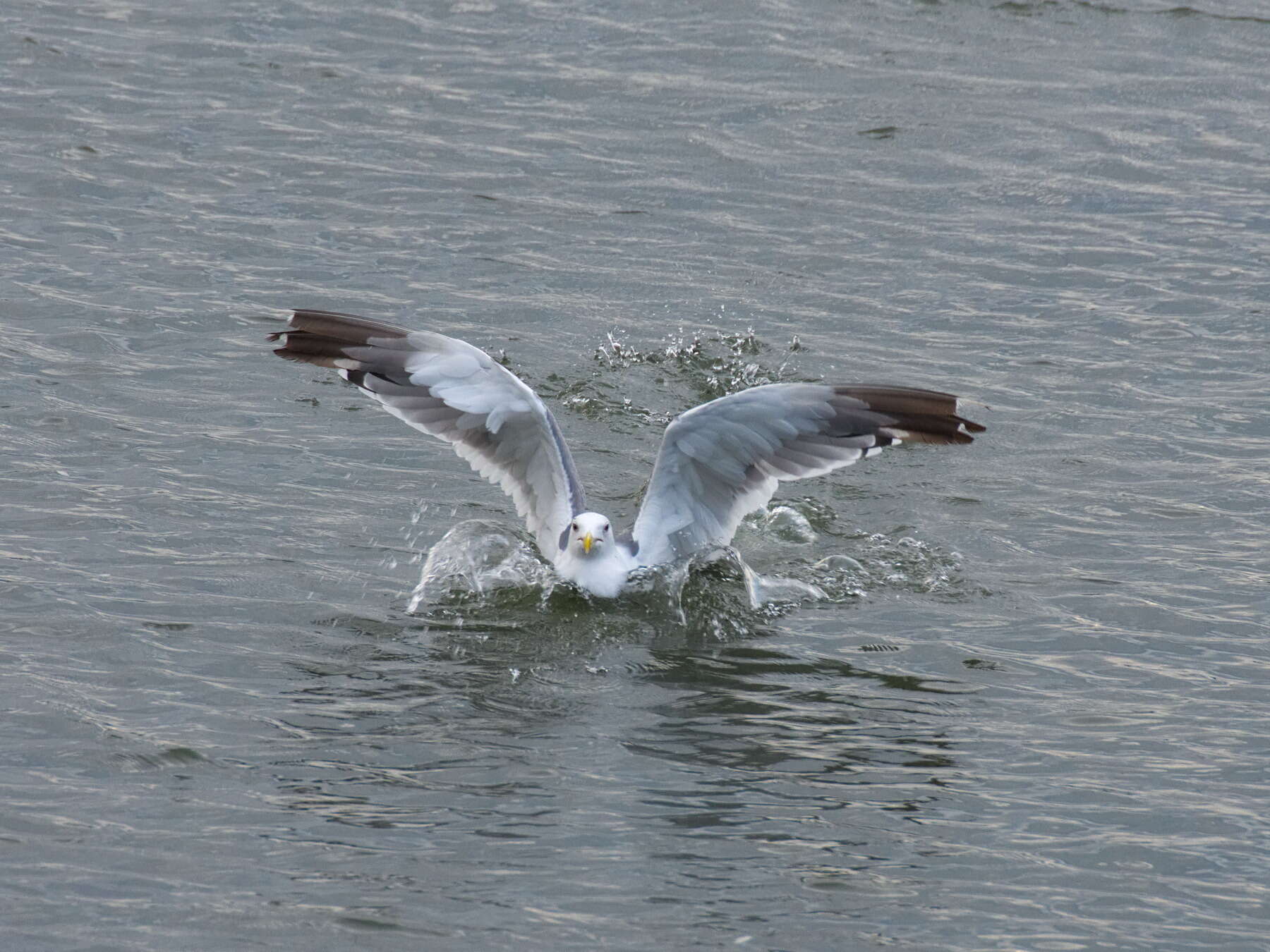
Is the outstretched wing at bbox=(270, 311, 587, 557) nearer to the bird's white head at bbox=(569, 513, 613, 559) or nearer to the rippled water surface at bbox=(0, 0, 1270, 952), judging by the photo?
the bird's white head at bbox=(569, 513, 613, 559)

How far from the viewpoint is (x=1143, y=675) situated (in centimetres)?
760

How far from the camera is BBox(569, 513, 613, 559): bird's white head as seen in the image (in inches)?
324

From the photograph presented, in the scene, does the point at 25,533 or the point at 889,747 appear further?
the point at 25,533

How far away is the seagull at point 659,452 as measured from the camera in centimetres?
813

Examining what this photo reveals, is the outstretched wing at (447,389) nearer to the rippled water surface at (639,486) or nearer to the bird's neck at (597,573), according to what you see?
the bird's neck at (597,573)

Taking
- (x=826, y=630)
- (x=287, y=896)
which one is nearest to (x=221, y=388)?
(x=826, y=630)

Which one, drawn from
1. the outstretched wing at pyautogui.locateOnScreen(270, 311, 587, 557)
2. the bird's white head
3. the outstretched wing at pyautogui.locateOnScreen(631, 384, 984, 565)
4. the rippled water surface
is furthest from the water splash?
the outstretched wing at pyautogui.locateOnScreen(631, 384, 984, 565)

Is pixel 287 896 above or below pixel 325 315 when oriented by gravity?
below

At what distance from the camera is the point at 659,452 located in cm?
859

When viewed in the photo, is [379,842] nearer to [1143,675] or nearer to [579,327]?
[1143,675]

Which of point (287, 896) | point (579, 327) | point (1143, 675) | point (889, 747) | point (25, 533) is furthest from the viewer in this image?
point (579, 327)

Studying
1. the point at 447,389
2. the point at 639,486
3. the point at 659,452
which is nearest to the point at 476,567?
the point at 447,389

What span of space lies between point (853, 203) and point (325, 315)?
18.8ft

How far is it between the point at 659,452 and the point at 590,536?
25.3 inches
